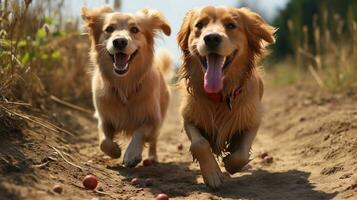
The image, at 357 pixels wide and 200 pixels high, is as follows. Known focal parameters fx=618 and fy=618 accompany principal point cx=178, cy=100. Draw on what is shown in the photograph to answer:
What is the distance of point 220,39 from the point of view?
453 centimetres

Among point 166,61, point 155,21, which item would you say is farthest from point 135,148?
point 166,61

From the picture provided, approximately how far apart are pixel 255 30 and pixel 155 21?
1357 millimetres

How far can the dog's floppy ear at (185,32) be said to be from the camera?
514cm

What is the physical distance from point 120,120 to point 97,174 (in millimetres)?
1016

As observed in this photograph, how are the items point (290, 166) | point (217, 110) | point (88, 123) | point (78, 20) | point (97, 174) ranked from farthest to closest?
point (78, 20)
point (88, 123)
point (290, 166)
point (217, 110)
point (97, 174)

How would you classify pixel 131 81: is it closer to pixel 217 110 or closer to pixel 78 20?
pixel 217 110

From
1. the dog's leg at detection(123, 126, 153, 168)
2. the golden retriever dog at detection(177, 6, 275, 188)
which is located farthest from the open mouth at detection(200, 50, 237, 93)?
the dog's leg at detection(123, 126, 153, 168)

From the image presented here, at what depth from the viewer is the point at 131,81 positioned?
576 centimetres

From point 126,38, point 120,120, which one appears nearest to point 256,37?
point 126,38

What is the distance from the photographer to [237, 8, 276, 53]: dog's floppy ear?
16.6 feet

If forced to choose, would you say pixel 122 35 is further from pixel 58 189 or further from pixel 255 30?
pixel 58 189

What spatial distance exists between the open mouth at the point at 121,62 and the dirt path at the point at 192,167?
0.82m

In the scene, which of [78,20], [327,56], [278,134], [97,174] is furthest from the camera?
[327,56]

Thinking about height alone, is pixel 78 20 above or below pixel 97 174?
above
